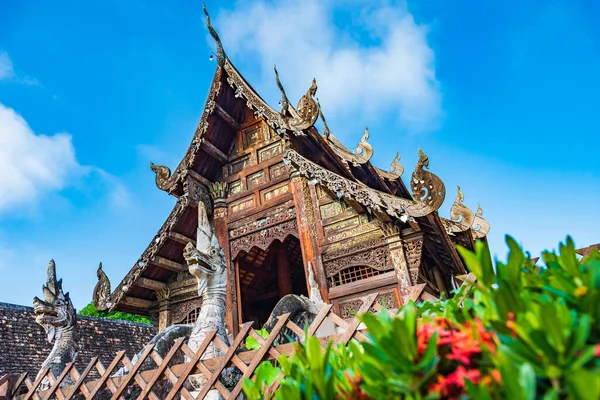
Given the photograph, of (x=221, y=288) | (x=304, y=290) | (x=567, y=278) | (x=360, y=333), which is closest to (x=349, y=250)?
(x=221, y=288)

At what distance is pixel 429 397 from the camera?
101 centimetres

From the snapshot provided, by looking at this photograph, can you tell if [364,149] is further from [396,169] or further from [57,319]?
[57,319]

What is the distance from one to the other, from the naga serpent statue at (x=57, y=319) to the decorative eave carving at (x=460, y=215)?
7.18 m

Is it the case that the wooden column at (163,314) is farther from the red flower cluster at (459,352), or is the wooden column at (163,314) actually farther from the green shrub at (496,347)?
the red flower cluster at (459,352)

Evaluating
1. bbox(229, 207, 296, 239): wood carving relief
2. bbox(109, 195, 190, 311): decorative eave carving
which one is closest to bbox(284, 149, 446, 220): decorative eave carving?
bbox(229, 207, 296, 239): wood carving relief

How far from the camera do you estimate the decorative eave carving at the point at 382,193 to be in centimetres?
541

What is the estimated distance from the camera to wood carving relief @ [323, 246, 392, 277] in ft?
20.7

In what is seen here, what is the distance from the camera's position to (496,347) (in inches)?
41.4

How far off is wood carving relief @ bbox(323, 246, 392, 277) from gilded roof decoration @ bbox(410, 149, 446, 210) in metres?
1.16

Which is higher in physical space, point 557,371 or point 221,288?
point 221,288

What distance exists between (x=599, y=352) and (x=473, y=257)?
359 millimetres

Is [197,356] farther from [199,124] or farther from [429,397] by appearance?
[199,124]

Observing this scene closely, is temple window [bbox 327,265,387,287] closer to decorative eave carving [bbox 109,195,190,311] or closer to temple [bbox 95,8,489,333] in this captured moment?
temple [bbox 95,8,489,333]

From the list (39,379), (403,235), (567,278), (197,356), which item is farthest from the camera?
(403,235)
